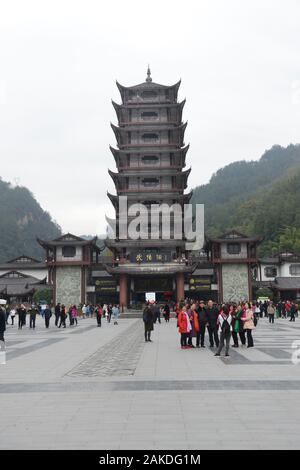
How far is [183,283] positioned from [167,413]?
4087 cm

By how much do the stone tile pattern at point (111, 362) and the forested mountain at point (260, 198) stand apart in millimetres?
62461

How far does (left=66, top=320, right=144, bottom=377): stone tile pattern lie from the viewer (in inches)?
410

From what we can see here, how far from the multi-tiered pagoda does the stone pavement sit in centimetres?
3372

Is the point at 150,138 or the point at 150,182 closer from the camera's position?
the point at 150,182

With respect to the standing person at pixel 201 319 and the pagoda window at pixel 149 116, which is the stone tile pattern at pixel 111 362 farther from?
the pagoda window at pixel 149 116

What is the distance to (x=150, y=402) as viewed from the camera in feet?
24.2

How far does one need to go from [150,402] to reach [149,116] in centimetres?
4777

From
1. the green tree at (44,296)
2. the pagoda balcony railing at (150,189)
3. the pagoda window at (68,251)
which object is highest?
the pagoda balcony railing at (150,189)

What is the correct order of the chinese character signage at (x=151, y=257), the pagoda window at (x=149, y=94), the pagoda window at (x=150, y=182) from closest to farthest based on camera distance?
the chinese character signage at (x=151, y=257) → the pagoda window at (x=150, y=182) → the pagoda window at (x=149, y=94)

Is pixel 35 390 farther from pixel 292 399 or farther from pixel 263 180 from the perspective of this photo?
pixel 263 180

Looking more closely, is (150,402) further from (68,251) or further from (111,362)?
(68,251)

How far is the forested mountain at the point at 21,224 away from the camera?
12320 centimetres

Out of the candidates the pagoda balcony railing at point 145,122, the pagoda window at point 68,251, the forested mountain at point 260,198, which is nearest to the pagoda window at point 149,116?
the pagoda balcony railing at point 145,122

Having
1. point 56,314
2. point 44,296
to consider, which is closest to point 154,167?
point 44,296
